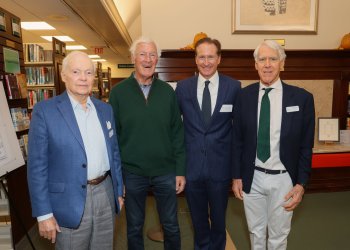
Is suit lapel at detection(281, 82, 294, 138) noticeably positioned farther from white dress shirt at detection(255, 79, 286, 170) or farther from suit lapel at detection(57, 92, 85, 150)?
suit lapel at detection(57, 92, 85, 150)

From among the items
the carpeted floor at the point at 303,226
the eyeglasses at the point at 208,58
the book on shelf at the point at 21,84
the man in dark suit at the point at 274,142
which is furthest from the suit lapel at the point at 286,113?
the book on shelf at the point at 21,84

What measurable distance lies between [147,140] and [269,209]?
0.96 metres

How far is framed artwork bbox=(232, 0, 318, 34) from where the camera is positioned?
163 inches

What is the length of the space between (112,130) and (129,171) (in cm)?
42

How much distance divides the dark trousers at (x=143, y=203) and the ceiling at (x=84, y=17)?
13.2ft

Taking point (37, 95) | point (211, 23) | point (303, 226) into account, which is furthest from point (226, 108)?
point (37, 95)

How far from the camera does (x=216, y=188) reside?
221 centimetres

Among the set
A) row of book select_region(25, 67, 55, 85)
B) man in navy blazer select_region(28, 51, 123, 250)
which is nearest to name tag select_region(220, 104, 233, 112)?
man in navy blazer select_region(28, 51, 123, 250)

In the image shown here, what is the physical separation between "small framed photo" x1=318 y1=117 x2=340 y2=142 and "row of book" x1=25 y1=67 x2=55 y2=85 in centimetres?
467

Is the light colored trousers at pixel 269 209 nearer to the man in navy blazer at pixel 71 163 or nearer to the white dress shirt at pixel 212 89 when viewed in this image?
the white dress shirt at pixel 212 89

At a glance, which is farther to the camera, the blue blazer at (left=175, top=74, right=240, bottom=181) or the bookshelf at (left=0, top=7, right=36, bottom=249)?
the bookshelf at (left=0, top=7, right=36, bottom=249)

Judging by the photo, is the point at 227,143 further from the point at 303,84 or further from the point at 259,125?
the point at 303,84

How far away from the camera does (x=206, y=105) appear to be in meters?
2.16

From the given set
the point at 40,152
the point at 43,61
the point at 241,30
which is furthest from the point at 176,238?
the point at 43,61
